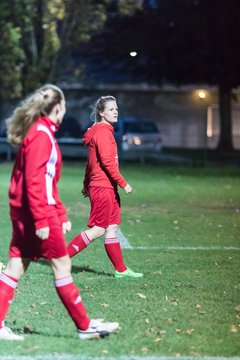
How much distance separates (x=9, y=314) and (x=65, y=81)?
35.6 m

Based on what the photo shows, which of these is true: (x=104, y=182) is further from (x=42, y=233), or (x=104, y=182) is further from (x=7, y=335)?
(x=42, y=233)

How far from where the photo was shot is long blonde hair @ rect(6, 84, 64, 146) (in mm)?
6945

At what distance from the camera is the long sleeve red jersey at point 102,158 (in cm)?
996

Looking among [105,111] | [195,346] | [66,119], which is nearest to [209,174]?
[66,119]

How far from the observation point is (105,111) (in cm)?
985

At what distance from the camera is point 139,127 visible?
134 feet

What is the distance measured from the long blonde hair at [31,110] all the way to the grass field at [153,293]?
62.5 inches

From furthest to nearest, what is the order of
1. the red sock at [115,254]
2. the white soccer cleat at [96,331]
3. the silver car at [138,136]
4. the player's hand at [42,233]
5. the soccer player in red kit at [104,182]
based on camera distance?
the silver car at [138,136], the red sock at [115,254], the soccer player in red kit at [104,182], the white soccer cleat at [96,331], the player's hand at [42,233]

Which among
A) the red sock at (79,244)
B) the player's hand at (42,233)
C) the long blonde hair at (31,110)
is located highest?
the long blonde hair at (31,110)

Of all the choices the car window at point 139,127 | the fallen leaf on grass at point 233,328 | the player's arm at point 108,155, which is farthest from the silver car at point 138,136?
the fallen leaf on grass at point 233,328

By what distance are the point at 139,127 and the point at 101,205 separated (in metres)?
31.0

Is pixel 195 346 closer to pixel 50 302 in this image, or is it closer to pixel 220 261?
pixel 50 302

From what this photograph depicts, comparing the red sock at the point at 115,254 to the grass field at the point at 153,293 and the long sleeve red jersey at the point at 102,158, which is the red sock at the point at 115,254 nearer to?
the grass field at the point at 153,293

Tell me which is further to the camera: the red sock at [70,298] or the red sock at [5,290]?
the red sock at [5,290]
